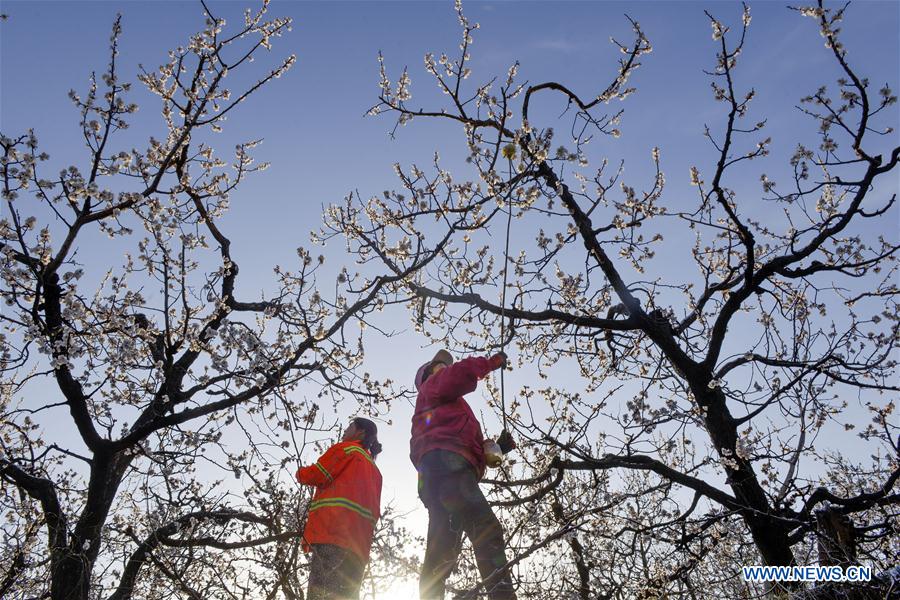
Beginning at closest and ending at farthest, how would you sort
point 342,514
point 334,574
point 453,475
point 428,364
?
point 334,574 → point 453,475 → point 342,514 → point 428,364

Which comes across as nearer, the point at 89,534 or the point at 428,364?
the point at 428,364

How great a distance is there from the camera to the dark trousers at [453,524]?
139 inches

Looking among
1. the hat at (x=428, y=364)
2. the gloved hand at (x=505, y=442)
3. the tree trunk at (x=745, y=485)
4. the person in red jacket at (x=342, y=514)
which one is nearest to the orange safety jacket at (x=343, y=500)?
the person in red jacket at (x=342, y=514)

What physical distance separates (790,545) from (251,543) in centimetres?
501

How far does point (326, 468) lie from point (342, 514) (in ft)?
1.21

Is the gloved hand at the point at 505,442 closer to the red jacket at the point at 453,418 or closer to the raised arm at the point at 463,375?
the red jacket at the point at 453,418

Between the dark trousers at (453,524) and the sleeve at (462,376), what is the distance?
45 cm

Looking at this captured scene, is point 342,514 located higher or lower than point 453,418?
lower

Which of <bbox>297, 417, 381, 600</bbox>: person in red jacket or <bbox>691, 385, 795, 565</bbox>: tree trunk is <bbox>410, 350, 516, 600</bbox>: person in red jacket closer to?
<bbox>297, 417, 381, 600</bbox>: person in red jacket

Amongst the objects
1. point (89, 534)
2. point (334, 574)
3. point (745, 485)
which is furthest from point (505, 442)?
point (89, 534)

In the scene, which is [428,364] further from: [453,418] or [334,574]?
[334,574]

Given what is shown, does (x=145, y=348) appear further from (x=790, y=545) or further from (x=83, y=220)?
(x=790, y=545)

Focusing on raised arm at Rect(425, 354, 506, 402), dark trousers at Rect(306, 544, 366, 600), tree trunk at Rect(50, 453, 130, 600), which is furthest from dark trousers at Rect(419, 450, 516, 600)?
tree trunk at Rect(50, 453, 130, 600)

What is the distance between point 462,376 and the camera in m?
4.25
